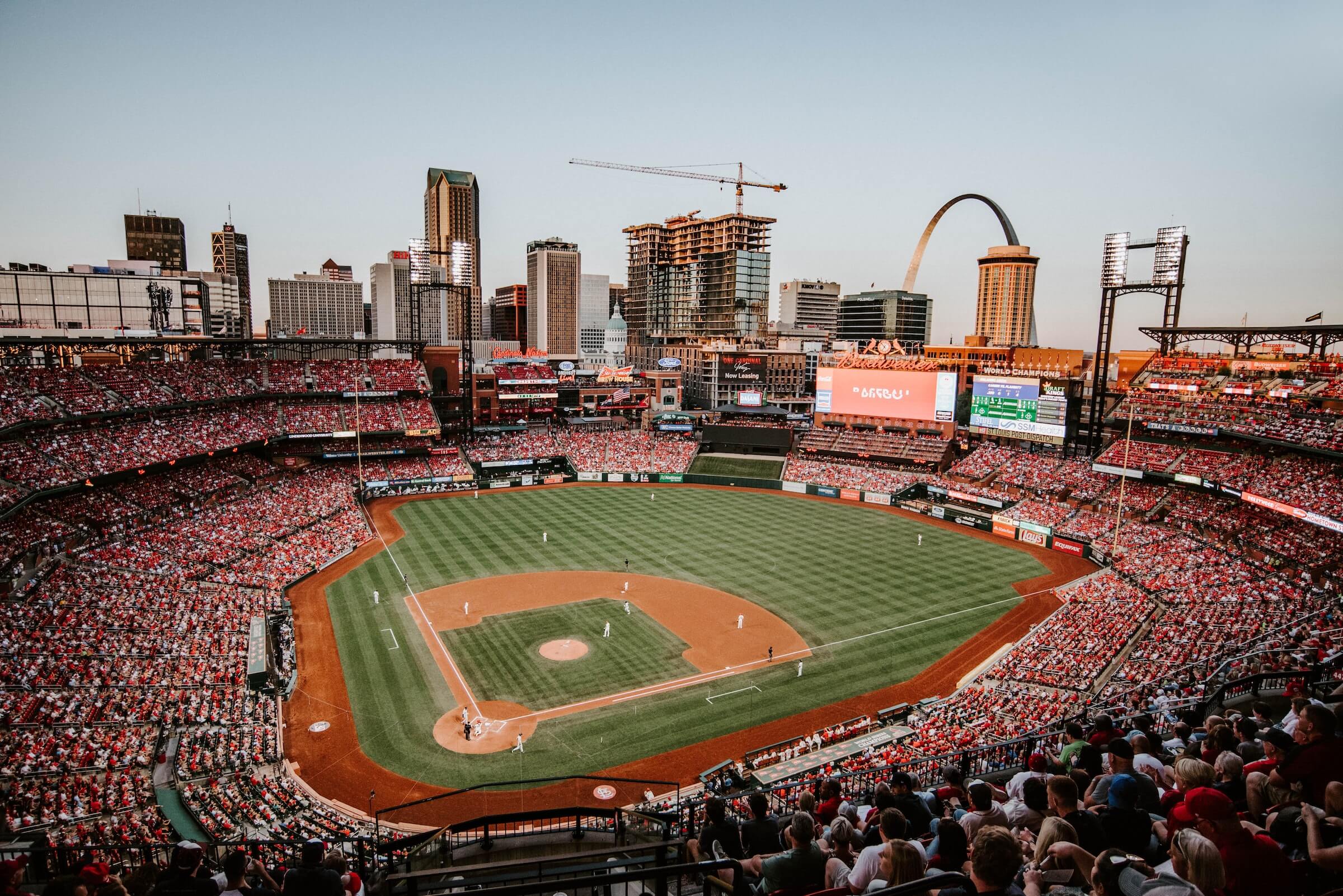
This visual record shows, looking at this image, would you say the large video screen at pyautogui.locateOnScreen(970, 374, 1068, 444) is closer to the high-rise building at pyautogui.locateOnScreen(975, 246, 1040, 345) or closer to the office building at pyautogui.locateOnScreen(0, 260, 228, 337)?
the office building at pyautogui.locateOnScreen(0, 260, 228, 337)

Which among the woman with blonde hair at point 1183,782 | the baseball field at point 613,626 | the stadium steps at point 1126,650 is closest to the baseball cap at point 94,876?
the woman with blonde hair at point 1183,782

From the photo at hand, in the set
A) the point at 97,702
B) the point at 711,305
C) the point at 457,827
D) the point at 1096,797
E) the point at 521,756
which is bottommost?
the point at 521,756

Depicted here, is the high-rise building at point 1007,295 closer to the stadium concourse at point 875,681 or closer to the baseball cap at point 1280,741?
the stadium concourse at point 875,681

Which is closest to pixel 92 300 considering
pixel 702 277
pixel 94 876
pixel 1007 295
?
pixel 94 876

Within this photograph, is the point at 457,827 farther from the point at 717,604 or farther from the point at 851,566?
the point at 851,566

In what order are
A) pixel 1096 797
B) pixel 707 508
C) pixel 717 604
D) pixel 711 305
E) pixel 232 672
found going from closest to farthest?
pixel 1096 797 → pixel 232 672 → pixel 717 604 → pixel 707 508 → pixel 711 305

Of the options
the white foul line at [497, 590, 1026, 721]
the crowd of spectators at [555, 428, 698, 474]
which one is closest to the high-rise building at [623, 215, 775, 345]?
the crowd of spectators at [555, 428, 698, 474]

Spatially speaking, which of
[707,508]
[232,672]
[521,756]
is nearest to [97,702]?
[232,672]

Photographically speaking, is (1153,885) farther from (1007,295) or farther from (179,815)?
(1007,295)
